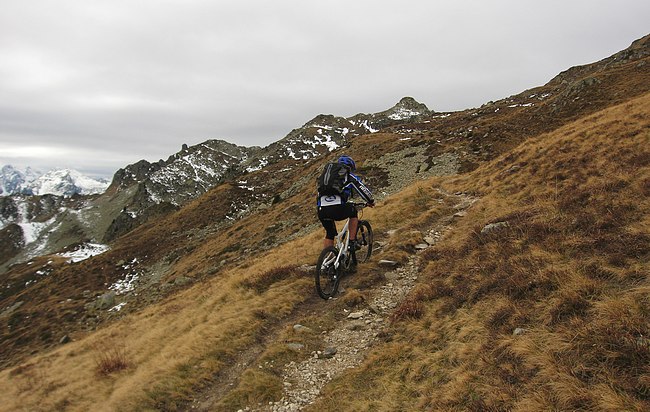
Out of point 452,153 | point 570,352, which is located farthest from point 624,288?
point 452,153

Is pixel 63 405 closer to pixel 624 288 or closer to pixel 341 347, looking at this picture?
pixel 341 347

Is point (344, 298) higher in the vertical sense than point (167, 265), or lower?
higher

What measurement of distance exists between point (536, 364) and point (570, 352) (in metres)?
0.50

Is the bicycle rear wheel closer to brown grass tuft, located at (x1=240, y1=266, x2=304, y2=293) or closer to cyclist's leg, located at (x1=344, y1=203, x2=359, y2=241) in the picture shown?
cyclist's leg, located at (x1=344, y1=203, x2=359, y2=241)

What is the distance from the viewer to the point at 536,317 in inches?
245

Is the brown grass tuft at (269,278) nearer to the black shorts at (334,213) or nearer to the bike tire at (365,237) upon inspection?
the bike tire at (365,237)

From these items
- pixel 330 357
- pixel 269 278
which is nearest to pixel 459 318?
pixel 330 357

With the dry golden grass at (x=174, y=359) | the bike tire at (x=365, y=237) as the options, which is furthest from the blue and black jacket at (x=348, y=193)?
the dry golden grass at (x=174, y=359)

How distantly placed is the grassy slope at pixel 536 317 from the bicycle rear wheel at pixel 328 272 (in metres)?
2.73

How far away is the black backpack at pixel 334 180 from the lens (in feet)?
34.2

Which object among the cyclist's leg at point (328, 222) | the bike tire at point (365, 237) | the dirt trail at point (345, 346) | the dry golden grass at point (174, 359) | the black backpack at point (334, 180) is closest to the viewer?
the dirt trail at point (345, 346)

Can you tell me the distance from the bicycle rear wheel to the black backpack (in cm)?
182

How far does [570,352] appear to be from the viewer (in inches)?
198

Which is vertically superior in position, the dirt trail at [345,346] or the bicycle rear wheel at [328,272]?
the bicycle rear wheel at [328,272]
